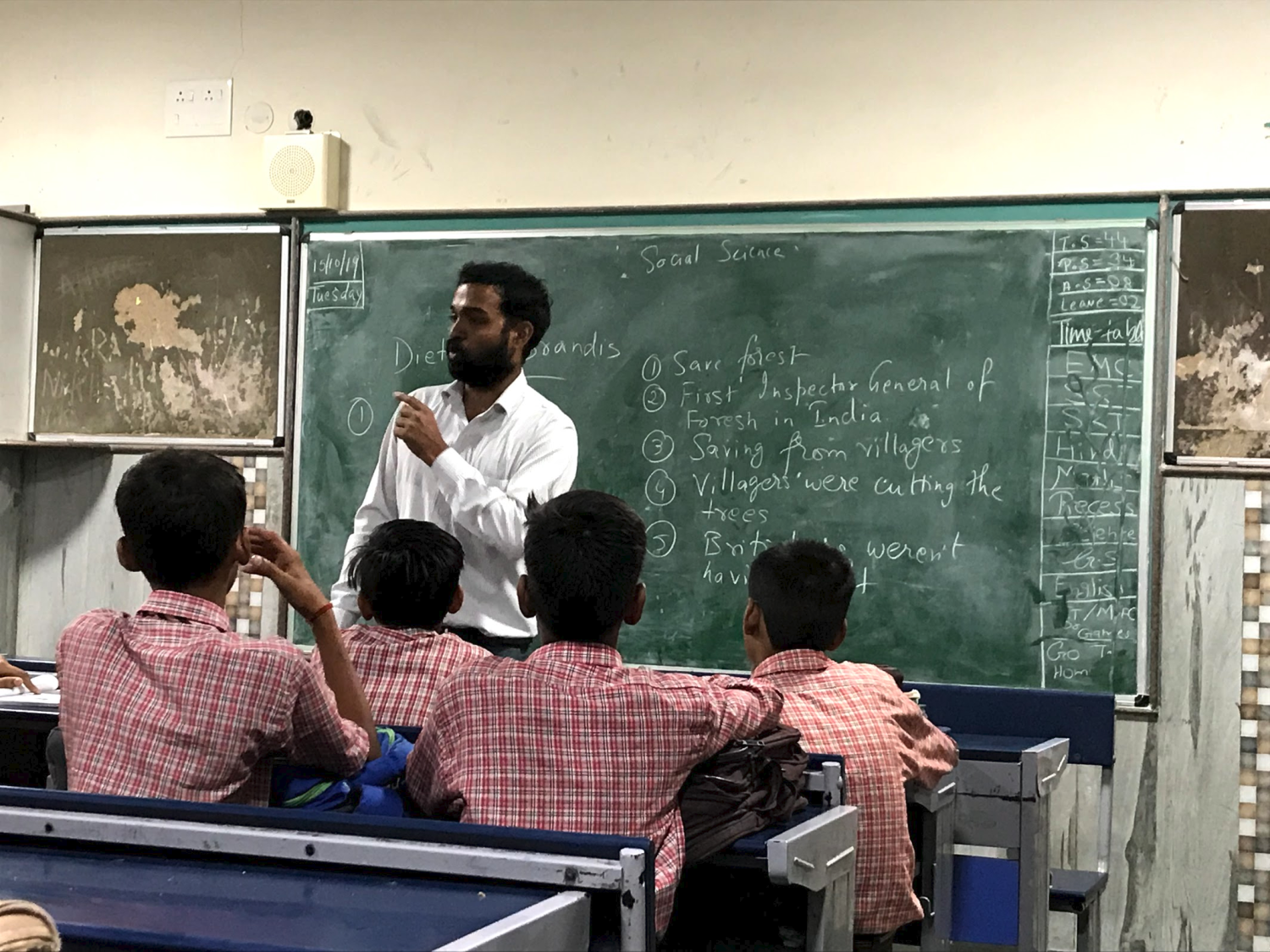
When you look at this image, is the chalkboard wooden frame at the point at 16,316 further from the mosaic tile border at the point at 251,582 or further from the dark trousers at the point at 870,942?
the dark trousers at the point at 870,942

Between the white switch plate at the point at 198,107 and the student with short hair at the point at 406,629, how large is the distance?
2637mm

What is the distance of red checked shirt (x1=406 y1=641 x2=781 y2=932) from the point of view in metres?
1.74

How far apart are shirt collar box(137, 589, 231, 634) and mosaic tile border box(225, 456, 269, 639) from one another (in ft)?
9.00

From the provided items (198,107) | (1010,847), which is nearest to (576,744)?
(1010,847)

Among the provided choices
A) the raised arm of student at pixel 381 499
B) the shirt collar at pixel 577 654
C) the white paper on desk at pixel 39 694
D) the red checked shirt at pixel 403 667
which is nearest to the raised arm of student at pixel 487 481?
the raised arm of student at pixel 381 499

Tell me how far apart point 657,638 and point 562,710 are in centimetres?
254

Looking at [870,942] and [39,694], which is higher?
[39,694]

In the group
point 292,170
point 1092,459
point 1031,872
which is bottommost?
point 1031,872

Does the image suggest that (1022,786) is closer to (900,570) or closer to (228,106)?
(900,570)

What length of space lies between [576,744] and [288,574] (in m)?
0.52

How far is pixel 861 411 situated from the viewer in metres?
4.13

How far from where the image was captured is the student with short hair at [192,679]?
1.72 metres

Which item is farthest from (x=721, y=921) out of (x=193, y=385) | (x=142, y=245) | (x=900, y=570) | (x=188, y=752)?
(x=142, y=245)

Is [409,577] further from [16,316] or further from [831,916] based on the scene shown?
[16,316]
